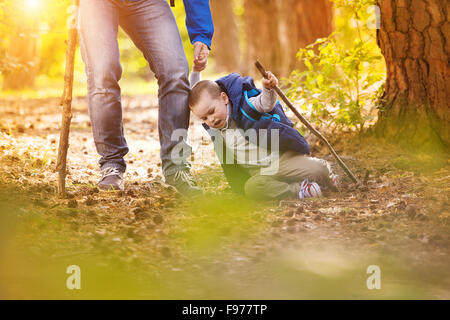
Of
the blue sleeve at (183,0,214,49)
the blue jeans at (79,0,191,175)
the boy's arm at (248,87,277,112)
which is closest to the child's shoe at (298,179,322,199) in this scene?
the boy's arm at (248,87,277,112)

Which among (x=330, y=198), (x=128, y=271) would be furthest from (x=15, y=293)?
(x=330, y=198)

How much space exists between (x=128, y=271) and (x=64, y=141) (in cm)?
141

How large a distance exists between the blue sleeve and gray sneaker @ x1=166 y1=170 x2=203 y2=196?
0.95 m

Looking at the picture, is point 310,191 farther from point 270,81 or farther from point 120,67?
point 120,67

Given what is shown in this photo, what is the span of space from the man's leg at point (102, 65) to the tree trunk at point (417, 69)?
2.28 m

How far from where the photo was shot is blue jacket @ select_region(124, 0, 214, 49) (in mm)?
4117

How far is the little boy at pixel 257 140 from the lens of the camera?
12.7 feet

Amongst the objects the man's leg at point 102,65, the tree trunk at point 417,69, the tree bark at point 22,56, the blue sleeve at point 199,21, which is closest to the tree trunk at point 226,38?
the tree bark at point 22,56

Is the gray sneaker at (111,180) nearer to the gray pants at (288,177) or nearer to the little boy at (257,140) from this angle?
the little boy at (257,140)

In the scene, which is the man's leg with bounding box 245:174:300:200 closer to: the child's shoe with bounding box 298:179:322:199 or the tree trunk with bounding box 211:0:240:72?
the child's shoe with bounding box 298:179:322:199

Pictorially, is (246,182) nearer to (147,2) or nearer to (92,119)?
(92,119)

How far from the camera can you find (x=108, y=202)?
3.77 m

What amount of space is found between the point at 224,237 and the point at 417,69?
2.48m

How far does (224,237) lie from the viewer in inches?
125
